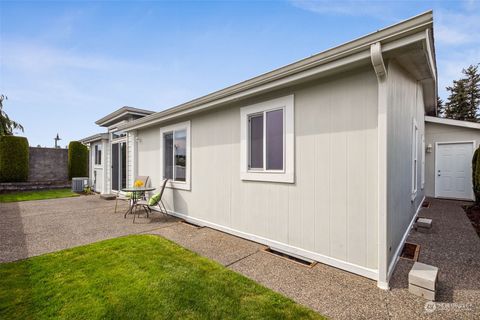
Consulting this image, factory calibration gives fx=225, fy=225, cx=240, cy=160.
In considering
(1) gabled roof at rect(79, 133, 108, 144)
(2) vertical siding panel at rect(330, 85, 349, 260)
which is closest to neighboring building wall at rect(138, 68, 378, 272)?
(2) vertical siding panel at rect(330, 85, 349, 260)

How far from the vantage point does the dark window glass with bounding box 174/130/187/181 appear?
5.73 meters

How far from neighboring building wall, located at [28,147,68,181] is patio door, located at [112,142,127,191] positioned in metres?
6.94

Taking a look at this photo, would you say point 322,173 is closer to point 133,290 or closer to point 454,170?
point 133,290

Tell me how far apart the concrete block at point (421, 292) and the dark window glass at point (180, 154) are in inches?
188

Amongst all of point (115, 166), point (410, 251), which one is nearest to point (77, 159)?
point (115, 166)

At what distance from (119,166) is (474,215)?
11519 millimetres

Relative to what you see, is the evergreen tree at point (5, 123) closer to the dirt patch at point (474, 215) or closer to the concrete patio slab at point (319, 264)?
the concrete patio slab at point (319, 264)

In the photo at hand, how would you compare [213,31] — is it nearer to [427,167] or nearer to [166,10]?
[166,10]

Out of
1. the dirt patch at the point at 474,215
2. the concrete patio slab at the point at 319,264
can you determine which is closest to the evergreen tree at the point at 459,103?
the dirt patch at the point at 474,215

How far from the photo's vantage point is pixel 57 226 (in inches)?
201

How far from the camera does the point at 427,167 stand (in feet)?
28.4

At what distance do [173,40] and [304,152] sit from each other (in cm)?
618

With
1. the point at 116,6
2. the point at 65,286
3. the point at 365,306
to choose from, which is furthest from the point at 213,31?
the point at 365,306

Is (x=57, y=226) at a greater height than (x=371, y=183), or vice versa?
(x=371, y=183)
